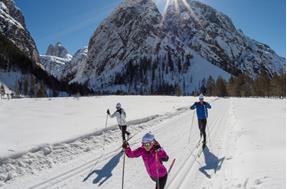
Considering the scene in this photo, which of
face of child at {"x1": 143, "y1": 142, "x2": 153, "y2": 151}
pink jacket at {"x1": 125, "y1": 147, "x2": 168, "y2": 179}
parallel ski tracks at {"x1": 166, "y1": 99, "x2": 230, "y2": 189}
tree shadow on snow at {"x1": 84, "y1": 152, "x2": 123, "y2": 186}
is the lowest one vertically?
tree shadow on snow at {"x1": 84, "y1": 152, "x2": 123, "y2": 186}

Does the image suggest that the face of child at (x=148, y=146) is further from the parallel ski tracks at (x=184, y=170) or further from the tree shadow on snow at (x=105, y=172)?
the tree shadow on snow at (x=105, y=172)

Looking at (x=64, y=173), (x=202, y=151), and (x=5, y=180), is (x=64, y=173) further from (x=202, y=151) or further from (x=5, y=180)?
(x=202, y=151)

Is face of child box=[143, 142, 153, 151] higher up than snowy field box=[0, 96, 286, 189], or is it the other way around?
face of child box=[143, 142, 153, 151]

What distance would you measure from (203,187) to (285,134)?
9915mm

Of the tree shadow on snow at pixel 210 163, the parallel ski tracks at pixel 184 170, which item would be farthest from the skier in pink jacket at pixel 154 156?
the tree shadow on snow at pixel 210 163

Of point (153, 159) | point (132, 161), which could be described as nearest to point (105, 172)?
point (132, 161)

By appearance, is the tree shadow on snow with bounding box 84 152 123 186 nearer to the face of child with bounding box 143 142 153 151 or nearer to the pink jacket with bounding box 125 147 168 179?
the pink jacket with bounding box 125 147 168 179

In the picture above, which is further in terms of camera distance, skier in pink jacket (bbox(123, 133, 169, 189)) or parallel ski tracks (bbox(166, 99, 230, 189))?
parallel ski tracks (bbox(166, 99, 230, 189))

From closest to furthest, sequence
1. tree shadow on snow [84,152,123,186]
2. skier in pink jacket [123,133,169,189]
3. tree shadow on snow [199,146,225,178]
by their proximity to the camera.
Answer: skier in pink jacket [123,133,169,189] < tree shadow on snow [84,152,123,186] < tree shadow on snow [199,146,225,178]

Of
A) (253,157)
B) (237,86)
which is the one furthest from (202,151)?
(237,86)

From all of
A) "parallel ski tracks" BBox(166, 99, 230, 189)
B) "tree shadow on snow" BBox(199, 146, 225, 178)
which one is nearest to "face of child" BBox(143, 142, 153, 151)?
"parallel ski tracks" BBox(166, 99, 230, 189)

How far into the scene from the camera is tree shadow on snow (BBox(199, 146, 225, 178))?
12.5m

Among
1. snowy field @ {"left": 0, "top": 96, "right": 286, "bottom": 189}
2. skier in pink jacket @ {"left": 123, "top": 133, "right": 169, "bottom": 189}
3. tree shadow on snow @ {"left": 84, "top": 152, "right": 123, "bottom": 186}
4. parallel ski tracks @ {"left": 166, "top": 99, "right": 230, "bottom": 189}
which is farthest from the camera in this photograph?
tree shadow on snow @ {"left": 84, "top": 152, "right": 123, "bottom": 186}

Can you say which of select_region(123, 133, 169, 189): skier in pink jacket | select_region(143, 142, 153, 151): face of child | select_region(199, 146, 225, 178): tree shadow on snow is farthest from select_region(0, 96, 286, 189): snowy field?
select_region(143, 142, 153, 151): face of child
